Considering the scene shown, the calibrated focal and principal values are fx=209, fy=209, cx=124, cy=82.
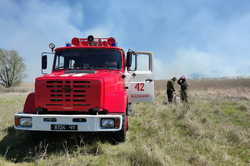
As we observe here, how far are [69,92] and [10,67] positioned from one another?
140 feet

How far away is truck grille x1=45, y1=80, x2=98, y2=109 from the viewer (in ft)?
13.8

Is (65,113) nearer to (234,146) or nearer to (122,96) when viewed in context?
(122,96)

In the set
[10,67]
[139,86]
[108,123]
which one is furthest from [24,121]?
[10,67]

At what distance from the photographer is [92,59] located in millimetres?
5586

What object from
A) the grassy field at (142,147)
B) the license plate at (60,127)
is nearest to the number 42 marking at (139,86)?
the grassy field at (142,147)

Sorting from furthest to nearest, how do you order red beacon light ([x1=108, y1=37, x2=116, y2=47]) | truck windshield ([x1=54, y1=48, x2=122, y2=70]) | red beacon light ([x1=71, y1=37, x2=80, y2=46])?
red beacon light ([x1=71, y1=37, x2=80, y2=46]), red beacon light ([x1=108, y1=37, x2=116, y2=47]), truck windshield ([x1=54, y1=48, x2=122, y2=70])

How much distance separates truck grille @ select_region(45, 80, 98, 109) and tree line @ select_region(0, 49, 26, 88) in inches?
1659

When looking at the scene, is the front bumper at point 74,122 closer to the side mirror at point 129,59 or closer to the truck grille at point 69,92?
the truck grille at point 69,92

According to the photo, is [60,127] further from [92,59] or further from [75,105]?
[92,59]

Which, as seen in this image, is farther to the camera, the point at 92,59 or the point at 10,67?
the point at 10,67

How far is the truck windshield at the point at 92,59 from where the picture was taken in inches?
217

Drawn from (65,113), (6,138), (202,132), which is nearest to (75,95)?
(65,113)

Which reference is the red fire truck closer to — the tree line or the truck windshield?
the truck windshield

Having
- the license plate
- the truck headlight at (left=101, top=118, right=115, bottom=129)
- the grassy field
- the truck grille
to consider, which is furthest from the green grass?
the truck grille
